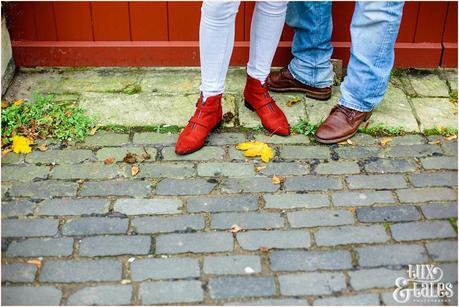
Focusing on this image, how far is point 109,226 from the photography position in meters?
2.68

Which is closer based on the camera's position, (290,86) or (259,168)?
(259,168)

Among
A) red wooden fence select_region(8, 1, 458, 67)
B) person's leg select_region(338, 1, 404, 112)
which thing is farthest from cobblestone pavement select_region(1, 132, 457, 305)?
red wooden fence select_region(8, 1, 458, 67)

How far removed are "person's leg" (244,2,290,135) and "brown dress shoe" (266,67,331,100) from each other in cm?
27

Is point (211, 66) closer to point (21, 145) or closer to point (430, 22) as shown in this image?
point (21, 145)

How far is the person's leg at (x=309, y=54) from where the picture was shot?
3.38 m

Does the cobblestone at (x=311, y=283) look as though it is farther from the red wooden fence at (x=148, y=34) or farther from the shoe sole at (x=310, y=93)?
the red wooden fence at (x=148, y=34)

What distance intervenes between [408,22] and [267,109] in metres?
1.13

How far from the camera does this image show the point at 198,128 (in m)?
3.15

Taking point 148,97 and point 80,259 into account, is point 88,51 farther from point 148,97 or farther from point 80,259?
point 80,259

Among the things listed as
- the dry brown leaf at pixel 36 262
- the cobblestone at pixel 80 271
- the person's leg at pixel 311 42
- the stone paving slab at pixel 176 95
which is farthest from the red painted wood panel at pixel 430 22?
the dry brown leaf at pixel 36 262

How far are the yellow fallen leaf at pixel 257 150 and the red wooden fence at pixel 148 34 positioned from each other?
0.85 m

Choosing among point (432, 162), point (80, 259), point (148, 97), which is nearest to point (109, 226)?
point (80, 259)

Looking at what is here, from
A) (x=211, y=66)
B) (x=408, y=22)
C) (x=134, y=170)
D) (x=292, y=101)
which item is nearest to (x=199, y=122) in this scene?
(x=211, y=66)

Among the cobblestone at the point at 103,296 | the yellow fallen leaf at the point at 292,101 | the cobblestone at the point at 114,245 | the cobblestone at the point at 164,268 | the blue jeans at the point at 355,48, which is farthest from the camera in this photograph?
the yellow fallen leaf at the point at 292,101
